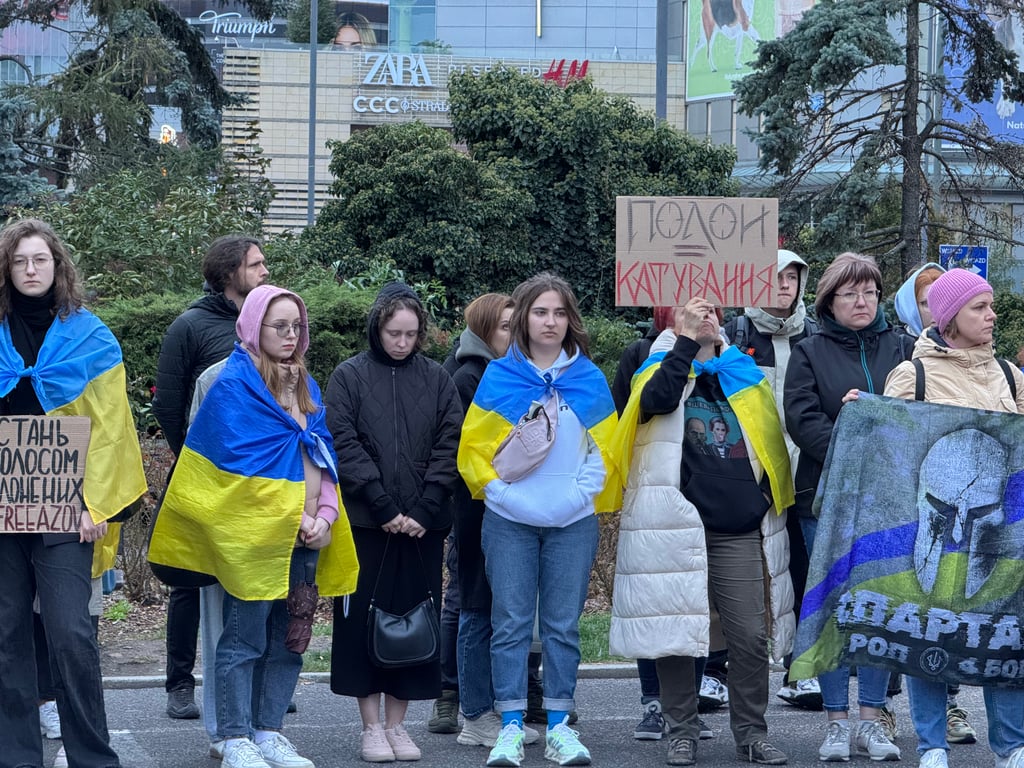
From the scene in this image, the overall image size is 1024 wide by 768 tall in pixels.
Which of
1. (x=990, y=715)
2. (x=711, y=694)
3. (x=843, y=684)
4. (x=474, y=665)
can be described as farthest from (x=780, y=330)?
(x=474, y=665)

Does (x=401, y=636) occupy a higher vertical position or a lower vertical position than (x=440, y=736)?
higher

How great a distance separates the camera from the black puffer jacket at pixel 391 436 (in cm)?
630

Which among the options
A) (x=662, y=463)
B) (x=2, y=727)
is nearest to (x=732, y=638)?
(x=662, y=463)

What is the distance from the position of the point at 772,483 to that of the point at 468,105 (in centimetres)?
1684

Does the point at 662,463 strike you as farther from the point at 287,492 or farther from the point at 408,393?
the point at 287,492

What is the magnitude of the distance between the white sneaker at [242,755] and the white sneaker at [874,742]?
255 centimetres

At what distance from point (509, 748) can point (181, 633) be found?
1.88 metres

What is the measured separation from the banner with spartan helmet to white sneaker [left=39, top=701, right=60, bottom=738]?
10.6 ft

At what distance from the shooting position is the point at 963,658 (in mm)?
5832

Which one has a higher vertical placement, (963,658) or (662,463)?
(662,463)

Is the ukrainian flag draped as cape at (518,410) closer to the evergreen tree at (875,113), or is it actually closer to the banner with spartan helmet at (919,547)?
the banner with spartan helmet at (919,547)

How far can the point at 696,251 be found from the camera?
6.54m

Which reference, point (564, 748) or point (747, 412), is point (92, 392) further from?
point (747, 412)

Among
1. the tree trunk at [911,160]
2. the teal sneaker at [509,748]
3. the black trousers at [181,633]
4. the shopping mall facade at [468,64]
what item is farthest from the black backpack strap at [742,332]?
the shopping mall facade at [468,64]
